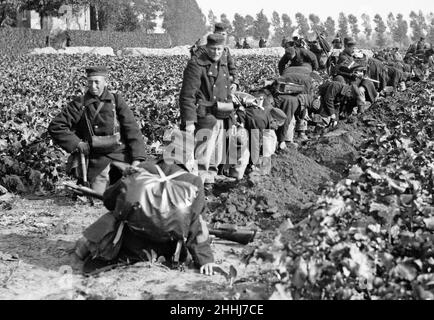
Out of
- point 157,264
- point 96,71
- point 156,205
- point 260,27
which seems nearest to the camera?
point 156,205

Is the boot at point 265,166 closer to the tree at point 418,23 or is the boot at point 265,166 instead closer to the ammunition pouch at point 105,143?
the ammunition pouch at point 105,143

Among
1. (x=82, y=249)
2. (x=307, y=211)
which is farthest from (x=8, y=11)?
(x=82, y=249)

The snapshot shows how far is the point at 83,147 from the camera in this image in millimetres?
7539

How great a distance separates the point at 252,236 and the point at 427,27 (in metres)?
148

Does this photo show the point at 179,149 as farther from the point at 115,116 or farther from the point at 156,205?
the point at 115,116

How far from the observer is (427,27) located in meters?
145

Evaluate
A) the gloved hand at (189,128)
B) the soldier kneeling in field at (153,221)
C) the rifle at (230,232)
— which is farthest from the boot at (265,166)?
the soldier kneeling in field at (153,221)

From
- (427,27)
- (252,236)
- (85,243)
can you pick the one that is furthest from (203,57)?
(427,27)

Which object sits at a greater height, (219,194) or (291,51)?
(291,51)

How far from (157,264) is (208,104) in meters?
3.00

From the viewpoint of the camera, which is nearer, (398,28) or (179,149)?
(179,149)

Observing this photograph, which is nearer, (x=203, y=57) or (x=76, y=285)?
(x=76, y=285)
